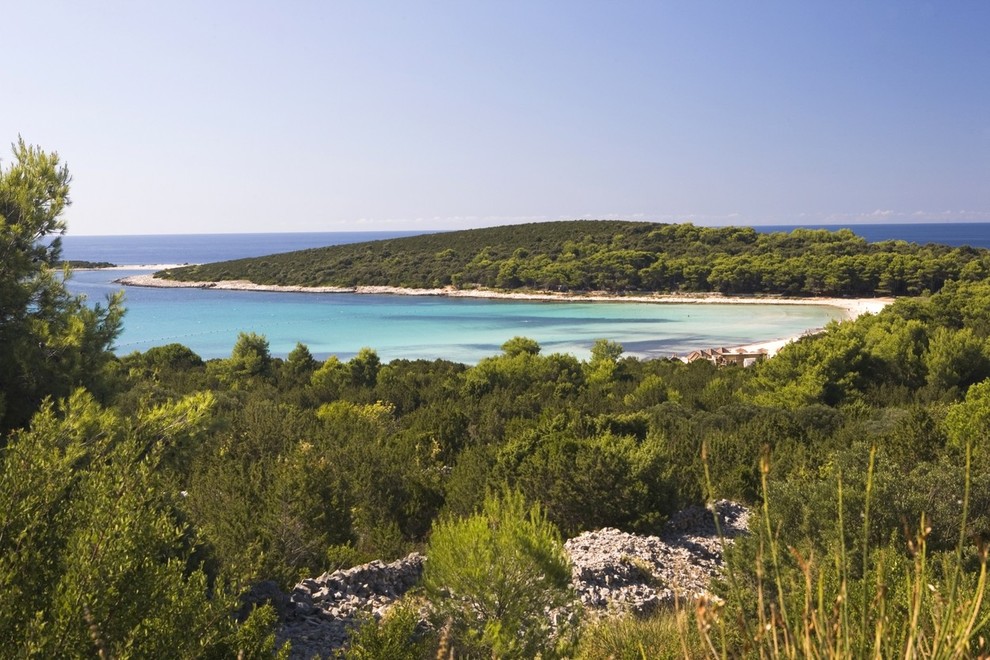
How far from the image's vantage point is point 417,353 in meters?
40.2

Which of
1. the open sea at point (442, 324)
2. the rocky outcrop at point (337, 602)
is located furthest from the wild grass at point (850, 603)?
the open sea at point (442, 324)

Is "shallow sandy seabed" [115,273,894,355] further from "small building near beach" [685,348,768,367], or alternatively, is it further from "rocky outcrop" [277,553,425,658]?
"rocky outcrop" [277,553,425,658]

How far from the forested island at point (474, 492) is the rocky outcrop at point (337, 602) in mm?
121

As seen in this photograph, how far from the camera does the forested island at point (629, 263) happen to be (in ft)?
212

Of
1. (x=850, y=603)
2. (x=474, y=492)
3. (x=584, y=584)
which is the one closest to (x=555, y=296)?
(x=474, y=492)

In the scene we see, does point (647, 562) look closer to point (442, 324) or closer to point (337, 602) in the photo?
point (337, 602)

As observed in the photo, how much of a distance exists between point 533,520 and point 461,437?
9920 mm

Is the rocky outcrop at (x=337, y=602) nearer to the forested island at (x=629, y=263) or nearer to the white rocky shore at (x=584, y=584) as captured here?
the white rocky shore at (x=584, y=584)

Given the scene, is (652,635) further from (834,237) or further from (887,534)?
(834,237)

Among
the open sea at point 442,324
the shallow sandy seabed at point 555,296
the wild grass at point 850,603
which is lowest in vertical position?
the open sea at point 442,324

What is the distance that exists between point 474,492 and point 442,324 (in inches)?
1671

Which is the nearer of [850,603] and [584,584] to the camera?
[850,603]

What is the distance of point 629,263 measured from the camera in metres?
74.6

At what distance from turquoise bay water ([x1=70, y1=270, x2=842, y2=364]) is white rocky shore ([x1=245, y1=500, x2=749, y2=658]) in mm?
28435
